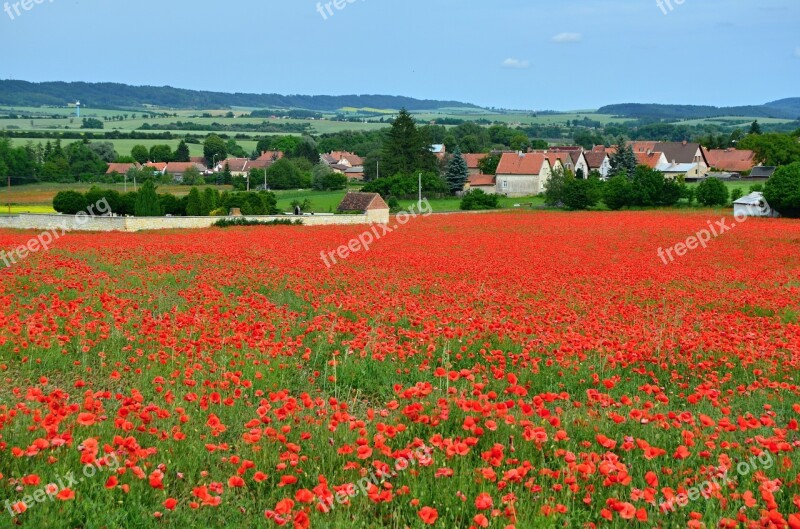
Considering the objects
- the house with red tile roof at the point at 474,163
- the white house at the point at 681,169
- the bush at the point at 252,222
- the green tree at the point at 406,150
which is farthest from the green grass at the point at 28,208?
the white house at the point at 681,169

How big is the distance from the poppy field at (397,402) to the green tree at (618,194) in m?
51.7

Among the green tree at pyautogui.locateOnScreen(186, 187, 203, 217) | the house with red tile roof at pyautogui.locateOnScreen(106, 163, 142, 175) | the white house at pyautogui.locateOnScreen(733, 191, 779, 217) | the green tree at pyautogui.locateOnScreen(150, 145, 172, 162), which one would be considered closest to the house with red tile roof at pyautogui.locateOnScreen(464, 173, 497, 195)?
the white house at pyautogui.locateOnScreen(733, 191, 779, 217)

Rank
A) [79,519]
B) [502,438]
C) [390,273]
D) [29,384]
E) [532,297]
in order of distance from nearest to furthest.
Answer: [79,519] < [502,438] < [29,384] < [532,297] < [390,273]

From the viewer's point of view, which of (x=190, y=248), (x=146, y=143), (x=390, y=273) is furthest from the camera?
(x=146, y=143)

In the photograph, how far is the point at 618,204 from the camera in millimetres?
69375

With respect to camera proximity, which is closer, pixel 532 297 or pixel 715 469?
pixel 715 469

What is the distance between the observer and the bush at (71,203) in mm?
56688

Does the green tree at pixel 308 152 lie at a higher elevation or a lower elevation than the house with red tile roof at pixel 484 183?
higher

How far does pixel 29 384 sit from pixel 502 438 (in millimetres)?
5606

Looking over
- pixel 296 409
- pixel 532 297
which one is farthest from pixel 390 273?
pixel 296 409

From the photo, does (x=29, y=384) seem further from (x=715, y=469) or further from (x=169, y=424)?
(x=715, y=469)
